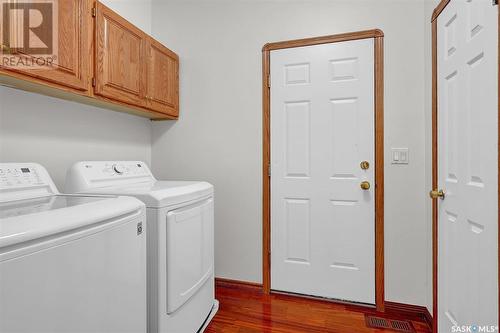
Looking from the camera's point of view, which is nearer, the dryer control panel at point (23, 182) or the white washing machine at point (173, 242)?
the dryer control panel at point (23, 182)

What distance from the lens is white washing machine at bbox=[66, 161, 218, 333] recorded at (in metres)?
1.43

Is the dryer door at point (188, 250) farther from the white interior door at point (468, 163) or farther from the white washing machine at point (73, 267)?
the white interior door at point (468, 163)

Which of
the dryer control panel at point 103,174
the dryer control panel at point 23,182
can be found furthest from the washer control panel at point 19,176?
the dryer control panel at point 103,174

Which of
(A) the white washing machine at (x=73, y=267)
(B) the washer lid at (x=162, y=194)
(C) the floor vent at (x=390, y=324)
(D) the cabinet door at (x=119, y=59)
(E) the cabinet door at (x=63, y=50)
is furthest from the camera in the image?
(C) the floor vent at (x=390, y=324)

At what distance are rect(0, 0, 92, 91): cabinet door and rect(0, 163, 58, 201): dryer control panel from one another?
459 mm

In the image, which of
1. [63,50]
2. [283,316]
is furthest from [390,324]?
[63,50]

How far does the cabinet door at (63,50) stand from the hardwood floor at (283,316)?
1703 millimetres

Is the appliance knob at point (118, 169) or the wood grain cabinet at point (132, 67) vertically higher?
the wood grain cabinet at point (132, 67)

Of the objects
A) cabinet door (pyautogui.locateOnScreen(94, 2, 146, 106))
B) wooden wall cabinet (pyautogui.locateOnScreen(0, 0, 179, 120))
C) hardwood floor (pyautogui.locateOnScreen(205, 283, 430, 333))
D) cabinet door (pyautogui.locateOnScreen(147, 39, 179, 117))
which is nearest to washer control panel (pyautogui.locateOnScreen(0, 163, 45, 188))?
wooden wall cabinet (pyautogui.locateOnScreen(0, 0, 179, 120))

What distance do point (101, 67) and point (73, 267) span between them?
124 centimetres

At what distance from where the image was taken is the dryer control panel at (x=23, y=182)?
52.2 inches

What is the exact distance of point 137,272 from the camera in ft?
3.89

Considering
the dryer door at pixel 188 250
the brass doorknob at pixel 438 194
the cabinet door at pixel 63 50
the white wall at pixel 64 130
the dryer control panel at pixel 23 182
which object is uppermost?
the cabinet door at pixel 63 50

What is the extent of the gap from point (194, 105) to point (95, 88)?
3.19ft
